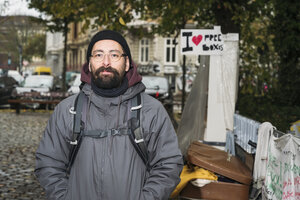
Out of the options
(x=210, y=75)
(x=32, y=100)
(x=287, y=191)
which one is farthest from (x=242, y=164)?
(x=32, y=100)

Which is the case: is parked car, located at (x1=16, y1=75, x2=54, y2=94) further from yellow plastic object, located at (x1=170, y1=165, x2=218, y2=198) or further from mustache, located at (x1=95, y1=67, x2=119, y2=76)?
mustache, located at (x1=95, y1=67, x2=119, y2=76)

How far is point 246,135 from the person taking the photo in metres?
6.85

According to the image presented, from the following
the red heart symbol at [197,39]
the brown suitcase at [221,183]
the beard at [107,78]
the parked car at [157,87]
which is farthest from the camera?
the parked car at [157,87]

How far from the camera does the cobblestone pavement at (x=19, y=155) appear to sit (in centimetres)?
804

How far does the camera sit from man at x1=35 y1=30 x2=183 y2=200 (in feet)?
10.3

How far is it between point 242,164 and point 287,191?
5.08ft

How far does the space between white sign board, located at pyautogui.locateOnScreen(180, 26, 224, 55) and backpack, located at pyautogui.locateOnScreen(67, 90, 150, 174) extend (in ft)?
18.2

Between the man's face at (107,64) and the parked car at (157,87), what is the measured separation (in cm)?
1633

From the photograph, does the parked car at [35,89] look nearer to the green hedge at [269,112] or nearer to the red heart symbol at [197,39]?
the green hedge at [269,112]

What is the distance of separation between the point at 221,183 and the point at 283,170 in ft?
3.26

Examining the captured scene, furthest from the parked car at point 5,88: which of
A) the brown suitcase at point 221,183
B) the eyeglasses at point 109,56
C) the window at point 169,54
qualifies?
the eyeglasses at point 109,56

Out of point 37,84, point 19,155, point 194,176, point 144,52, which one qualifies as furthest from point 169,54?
point 194,176

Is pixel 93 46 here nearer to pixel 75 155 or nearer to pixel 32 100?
pixel 75 155

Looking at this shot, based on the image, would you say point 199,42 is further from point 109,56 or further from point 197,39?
point 109,56
